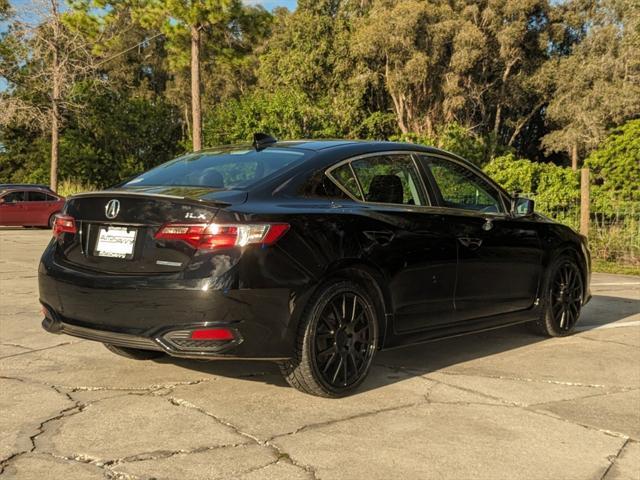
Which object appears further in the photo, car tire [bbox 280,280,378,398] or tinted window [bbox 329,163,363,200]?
tinted window [bbox 329,163,363,200]

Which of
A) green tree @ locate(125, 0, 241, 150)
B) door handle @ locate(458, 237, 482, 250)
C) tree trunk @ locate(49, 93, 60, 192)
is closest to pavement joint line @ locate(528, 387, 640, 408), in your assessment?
door handle @ locate(458, 237, 482, 250)

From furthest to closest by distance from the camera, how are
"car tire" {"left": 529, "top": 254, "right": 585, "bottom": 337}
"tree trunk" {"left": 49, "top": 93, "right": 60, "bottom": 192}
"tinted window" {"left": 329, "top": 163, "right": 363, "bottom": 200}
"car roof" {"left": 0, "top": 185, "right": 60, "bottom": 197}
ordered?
"tree trunk" {"left": 49, "top": 93, "right": 60, "bottom": 192}
"car roof" {"left": 0, "top": 185, "right": 60, "bottom": 197}
"car tire" {"left": 529, "top": 254, "right": 585, "bottom": 337}
"tinted window" {"left": 329, "top": 163, "right": 363, "bottom": 200}

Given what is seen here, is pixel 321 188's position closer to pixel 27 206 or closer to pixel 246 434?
pixel 246 434

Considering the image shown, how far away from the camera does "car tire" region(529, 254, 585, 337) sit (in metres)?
6.75

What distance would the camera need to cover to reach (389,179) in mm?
5438

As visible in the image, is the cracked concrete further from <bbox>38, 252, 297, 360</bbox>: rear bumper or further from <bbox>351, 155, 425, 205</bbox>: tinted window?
<bbox>351, 155, 425, 205</bbox>: tinted window

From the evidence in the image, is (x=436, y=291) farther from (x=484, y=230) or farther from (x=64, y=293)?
(x=64, y=293)

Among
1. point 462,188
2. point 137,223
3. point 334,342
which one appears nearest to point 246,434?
point 334,342

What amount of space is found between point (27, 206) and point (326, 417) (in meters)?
23.2

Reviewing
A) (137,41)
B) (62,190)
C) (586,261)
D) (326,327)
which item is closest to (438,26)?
(62,190)

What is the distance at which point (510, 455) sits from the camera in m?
3.85

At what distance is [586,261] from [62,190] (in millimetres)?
32893

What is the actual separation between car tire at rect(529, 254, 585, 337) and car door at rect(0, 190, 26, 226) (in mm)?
21712

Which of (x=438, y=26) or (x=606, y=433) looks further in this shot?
(x=438, y=26)
